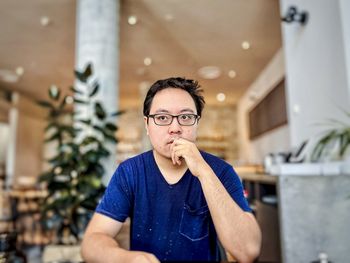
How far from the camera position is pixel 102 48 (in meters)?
3.09

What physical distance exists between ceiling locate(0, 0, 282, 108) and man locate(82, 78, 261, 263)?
2317mm

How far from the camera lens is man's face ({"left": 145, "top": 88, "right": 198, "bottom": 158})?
79 centimetres

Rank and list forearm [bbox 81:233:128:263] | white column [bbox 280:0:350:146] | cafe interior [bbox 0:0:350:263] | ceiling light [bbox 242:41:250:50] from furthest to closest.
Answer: ceiling light [bbox 242:41:250:50], white column [bbox 280:0:350:146], cafe interior [bbox 0:0:350:263], forearm [bbox 81:233:128:263]

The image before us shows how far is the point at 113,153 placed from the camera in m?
3.02

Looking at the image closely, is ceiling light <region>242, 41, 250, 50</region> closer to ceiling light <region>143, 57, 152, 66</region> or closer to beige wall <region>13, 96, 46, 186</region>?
ceiling light <region>143, 57, 152, 66</region>

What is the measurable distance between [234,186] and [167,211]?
23 centimetres

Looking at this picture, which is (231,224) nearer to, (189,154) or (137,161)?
(189,154)

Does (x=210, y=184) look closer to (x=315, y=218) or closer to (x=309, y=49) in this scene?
(x=315, y=218)

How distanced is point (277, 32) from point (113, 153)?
11.3 ft

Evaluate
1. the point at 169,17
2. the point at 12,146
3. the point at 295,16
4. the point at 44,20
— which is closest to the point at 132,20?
the point at 169,17

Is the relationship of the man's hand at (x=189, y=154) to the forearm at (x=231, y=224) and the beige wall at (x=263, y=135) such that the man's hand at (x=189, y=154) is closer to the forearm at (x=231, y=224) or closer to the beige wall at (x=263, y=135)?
the forearm at (x=231, y=224)

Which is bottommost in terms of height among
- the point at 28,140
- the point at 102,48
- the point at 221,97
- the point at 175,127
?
the point at 175,127

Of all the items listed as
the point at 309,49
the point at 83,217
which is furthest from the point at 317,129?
the point at 83,217

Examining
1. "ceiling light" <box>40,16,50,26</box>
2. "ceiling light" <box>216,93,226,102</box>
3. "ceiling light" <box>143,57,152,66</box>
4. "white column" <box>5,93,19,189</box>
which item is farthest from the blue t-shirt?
"white column" <box>5,93,19,189</box>
